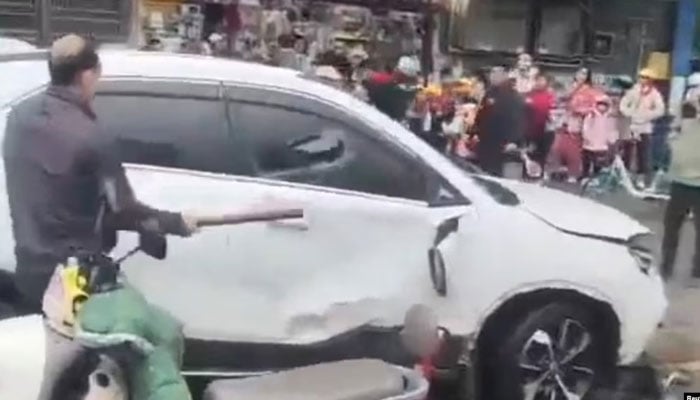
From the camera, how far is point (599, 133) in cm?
407

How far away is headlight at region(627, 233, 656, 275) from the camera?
12.6ft

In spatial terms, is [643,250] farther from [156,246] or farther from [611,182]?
[156,246]

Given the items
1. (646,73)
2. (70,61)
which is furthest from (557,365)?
(70,61)

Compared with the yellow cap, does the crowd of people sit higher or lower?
lower

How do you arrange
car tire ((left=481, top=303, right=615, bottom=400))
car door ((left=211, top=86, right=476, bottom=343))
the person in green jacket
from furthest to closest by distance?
the person in green jacket, car tire ((left=481, top=303, right=615, bottom=400)), car door ((left=211, top=86, right=476, bottom=343))

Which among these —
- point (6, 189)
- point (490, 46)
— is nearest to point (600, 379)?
point (490, 46)

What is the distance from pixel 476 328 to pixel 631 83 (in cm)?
96

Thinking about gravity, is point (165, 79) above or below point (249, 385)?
above

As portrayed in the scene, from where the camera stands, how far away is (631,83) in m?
4.10

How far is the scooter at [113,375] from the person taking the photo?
3338 mm

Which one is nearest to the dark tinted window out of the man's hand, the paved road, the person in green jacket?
the man's hand

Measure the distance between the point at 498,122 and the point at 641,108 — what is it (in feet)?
1.67

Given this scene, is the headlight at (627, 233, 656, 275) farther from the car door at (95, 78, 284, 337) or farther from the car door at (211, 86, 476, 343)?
the car door at (95, 78, 284, 337)

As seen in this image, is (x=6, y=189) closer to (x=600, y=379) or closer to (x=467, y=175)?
(x=467, y=175)
